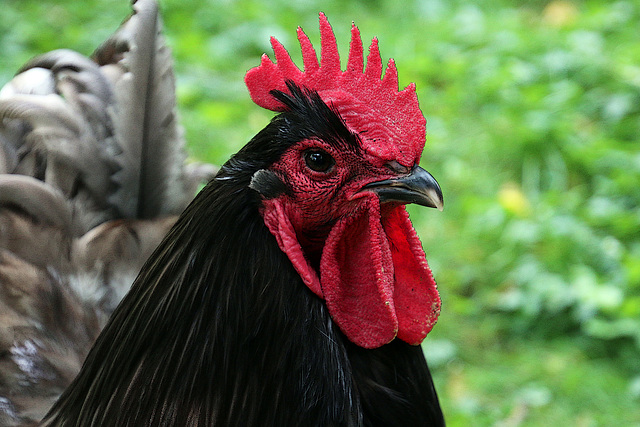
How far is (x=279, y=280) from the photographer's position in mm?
1867

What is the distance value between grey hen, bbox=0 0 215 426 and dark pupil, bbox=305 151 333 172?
1.02m

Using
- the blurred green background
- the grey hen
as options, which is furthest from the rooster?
the blurred green background

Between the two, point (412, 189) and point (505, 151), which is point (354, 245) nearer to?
point (412, 189)

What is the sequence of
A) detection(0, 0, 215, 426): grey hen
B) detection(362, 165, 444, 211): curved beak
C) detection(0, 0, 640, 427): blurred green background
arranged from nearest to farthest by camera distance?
detection(362, 165, 444, 211): curved beak < detection(0, 0, 215, 426): grey hen < detection(0, 0, 640, 427): blurred green background

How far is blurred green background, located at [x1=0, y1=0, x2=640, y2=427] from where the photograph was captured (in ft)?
13.0

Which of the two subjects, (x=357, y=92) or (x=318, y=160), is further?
(x=357, y=92)

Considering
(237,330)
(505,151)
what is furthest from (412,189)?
(505,151)

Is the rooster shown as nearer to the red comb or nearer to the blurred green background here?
the red comb

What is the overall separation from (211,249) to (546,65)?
461 centimetres

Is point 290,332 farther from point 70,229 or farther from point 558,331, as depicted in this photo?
point 558,331

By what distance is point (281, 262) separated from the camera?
1.88 meters

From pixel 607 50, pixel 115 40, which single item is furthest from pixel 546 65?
pixel 115 40

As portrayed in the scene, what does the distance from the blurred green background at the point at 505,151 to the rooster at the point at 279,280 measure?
6.46 ft

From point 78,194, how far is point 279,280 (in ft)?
3.82
